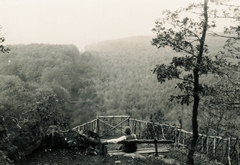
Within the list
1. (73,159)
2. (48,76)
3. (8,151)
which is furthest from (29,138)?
(48,76)

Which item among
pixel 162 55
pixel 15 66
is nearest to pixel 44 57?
pixel 15 66

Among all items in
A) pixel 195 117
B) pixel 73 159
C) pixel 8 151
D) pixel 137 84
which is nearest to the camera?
pixel 8 151

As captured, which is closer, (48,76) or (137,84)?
(48,76)

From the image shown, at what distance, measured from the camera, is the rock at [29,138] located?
8266 mm

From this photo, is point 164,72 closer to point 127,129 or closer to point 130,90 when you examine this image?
point 127,129

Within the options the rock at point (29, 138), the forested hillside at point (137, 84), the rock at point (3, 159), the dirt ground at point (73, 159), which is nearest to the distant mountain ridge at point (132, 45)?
the forested hillside at point (137, 84)

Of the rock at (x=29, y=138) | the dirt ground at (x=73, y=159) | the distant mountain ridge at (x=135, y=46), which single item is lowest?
the dirt ground at (x=73, y=159)

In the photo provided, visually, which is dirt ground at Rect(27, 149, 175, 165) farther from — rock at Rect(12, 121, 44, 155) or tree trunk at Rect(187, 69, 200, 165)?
tree trunk at Rect(187, 69, 200, 165)

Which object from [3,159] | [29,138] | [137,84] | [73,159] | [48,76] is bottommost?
[73,159]

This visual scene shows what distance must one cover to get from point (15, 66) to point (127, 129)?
28688 mm

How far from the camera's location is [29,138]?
8.59m

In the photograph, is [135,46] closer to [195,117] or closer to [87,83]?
[87,83]

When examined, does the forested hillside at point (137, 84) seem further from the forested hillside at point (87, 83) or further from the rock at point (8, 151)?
the rock at point (8, 151)

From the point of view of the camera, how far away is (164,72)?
943 centimetres
